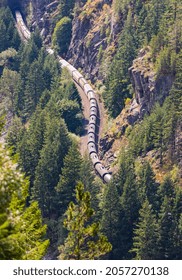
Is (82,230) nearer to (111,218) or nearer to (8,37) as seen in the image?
(111,218)

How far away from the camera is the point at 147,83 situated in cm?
11794

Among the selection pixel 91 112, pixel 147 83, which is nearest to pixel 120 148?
pixel 147 83

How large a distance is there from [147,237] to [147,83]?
38.7m

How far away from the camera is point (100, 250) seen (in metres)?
38.5

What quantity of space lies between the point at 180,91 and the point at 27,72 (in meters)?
64.3

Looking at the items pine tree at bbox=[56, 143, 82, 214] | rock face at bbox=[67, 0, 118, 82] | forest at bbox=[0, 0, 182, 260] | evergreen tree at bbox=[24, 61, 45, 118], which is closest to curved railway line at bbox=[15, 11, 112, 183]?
forest at bbox=[0, 0, 182, 260]

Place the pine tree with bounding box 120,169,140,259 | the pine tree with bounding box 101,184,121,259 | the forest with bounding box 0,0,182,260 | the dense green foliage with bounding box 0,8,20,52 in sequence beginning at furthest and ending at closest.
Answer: the dense green foliage with bounding box 0,8,20,52 → the pine tree with bounding box 120,169,140,259 → the pine tree with bounding box 101,184,121,259 → the forest with bounding box 0,0,182,260

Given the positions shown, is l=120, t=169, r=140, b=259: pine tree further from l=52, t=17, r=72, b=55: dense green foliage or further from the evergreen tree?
l=52, t=17, r=72, b=55: dense green foliage

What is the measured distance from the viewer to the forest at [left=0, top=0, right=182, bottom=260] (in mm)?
93438

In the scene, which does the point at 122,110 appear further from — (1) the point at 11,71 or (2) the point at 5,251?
(2) the point at 5,251

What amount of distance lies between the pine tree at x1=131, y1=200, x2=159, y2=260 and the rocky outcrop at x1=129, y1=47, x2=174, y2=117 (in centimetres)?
3103

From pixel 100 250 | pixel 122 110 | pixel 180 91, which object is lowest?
pixel 100 250

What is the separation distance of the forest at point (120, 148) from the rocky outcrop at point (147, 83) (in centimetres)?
91

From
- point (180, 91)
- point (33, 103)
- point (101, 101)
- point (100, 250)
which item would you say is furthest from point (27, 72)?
point (100, 250)
